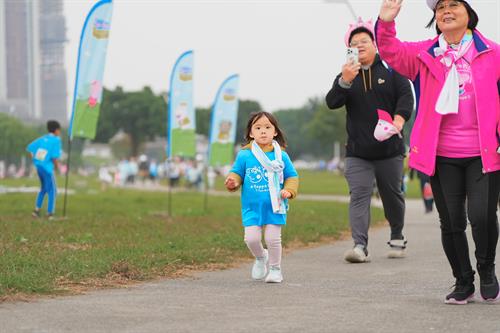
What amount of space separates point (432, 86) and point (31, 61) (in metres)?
31.0

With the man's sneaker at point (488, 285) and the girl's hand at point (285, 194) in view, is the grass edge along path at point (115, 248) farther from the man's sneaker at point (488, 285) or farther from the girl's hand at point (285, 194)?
the man's sneaker at point (488, 285)

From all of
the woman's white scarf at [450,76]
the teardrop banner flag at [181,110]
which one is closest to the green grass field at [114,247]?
the woman's white scarf at [450,76]

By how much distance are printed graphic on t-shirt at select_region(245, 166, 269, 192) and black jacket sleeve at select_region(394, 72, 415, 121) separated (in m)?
1.95

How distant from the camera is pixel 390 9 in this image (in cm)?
606

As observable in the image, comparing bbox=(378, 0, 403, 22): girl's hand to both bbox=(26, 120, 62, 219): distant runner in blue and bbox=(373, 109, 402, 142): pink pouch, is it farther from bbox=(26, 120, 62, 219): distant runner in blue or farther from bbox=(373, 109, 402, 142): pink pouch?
bbox=(26, 120, 62, 219): distant runner in blue

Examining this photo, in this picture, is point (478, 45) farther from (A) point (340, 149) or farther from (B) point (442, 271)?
(A) point (340, 149)

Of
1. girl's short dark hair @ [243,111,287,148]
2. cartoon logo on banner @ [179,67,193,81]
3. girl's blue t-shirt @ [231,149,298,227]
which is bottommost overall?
girl's blue t-shirt @ [231,149,298,227]

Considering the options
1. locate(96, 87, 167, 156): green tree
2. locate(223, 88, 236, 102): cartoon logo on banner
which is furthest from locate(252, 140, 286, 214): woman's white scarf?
locate(96, 87, 167, 156): green tree

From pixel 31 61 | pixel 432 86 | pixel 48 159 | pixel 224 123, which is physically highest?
pixel 31 61

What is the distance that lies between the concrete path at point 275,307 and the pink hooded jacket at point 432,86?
99 centimetres

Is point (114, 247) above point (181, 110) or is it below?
below

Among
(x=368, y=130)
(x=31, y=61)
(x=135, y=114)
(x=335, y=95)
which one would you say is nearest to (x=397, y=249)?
(x=368, y=130)

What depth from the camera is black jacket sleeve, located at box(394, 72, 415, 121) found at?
888 cm

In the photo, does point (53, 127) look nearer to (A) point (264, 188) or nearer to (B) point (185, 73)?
(B) point (185, 73)
